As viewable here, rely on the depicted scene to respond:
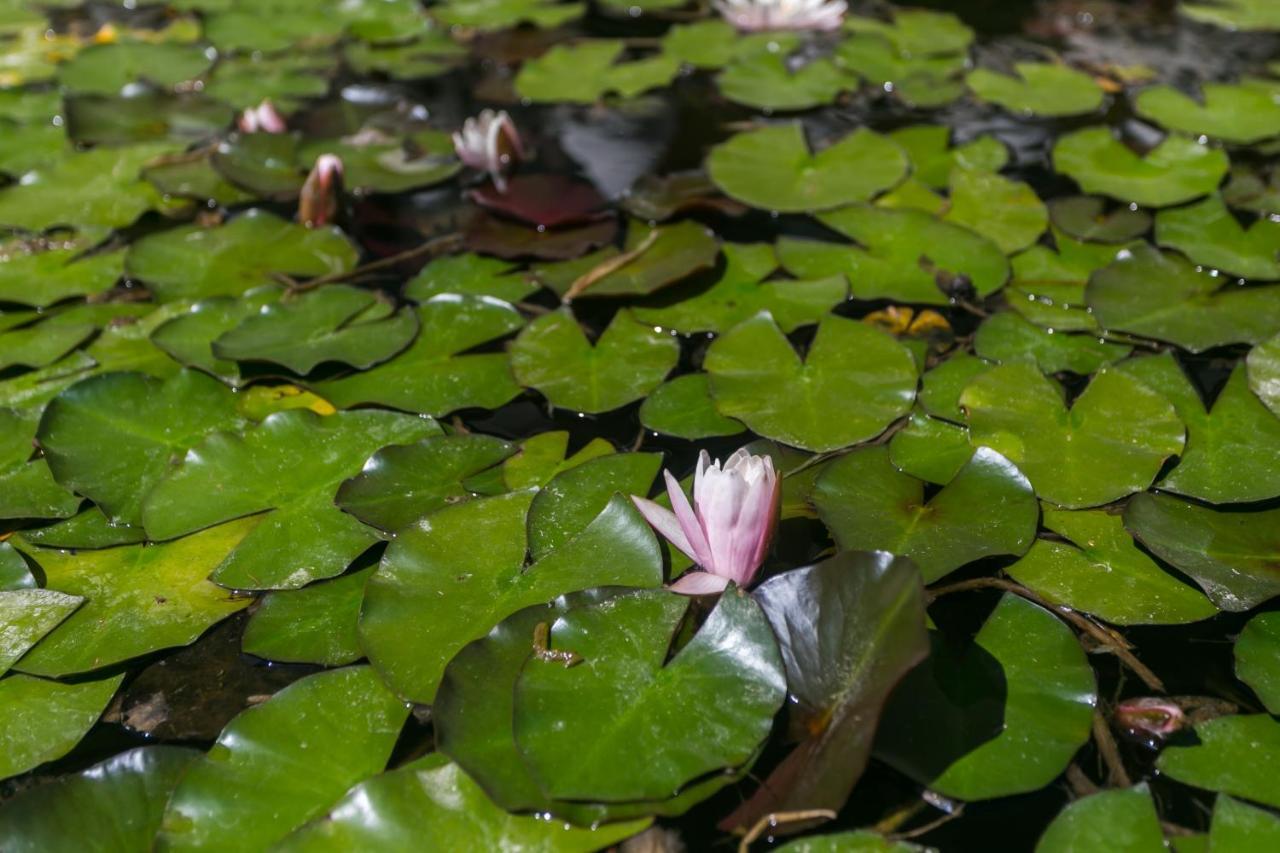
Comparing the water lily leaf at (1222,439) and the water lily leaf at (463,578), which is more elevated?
the water lily leaf at (463,578)

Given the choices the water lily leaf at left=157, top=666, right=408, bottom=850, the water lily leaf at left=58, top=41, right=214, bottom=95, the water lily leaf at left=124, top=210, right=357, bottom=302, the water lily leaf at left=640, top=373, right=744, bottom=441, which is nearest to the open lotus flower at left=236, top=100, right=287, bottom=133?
the water lily leaf at left=124, top=210, right=357, bottom=302

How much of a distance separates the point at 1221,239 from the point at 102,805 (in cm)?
223

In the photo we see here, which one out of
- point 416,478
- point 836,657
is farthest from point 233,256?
point 836,657

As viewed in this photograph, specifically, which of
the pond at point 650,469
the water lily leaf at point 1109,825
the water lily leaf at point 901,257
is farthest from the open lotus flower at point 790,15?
the water lily leaf at point 1109,825

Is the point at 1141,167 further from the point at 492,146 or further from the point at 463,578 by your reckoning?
the point at 463,578

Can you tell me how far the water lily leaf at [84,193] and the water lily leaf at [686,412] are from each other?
153cm

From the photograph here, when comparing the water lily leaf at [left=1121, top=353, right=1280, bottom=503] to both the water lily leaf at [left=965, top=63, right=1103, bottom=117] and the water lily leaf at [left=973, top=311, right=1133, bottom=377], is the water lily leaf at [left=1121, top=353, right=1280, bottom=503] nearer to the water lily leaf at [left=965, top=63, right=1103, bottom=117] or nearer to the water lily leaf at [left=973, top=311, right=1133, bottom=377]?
the water lily leaf at [left=973, top=311, right=1133, bottom=377]

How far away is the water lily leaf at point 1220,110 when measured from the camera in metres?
2.55

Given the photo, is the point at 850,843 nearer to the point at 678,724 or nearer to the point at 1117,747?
the point at 678,724

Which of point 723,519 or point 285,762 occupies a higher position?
point 723,519

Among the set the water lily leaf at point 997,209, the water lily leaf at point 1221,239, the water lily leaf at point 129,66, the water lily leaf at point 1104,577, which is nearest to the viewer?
the water lily leaf at point 1104,577

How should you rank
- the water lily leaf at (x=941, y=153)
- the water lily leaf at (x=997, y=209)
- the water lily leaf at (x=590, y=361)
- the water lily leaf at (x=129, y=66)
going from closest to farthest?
1. the water lily leaf at (x=590, y=361)
2. the water lily leaf at (x=997, y=209)
3. the water lily leaf at (x=941, y=153)
4. the water lily leaf at (x=129, y=66)

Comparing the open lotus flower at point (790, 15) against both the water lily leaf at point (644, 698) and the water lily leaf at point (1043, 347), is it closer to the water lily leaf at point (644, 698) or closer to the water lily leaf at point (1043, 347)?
the water lily leaf at point (1043, 347)

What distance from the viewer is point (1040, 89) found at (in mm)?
2859
